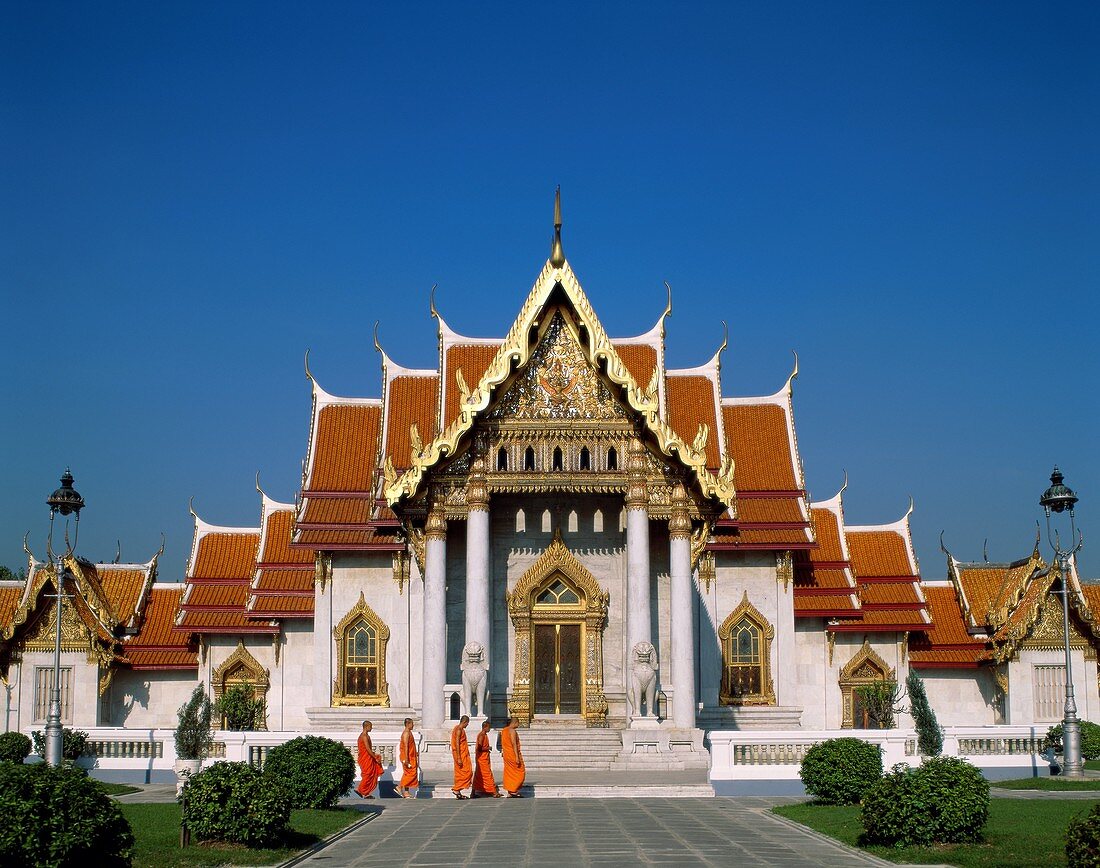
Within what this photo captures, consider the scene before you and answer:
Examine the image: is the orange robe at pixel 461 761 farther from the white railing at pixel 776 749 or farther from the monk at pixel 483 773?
the white railing at pixel 776 749

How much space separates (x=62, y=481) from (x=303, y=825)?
12.2 meters

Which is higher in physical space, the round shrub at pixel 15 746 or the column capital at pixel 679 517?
the column capital at pixel 679 517

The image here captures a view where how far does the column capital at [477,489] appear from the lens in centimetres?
2630

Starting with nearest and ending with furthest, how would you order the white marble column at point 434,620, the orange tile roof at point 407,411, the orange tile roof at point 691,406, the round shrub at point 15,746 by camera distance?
the white marble column at point 434,620, the round shrub at point 15,746, the orange tile roof at point 407,411, the orange tile roof at point 691,406

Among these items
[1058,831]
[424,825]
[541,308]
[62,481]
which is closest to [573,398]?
[541,308]

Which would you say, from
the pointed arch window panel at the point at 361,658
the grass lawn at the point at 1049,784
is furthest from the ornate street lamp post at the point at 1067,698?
the pointed arch window panel at the point at 361,658

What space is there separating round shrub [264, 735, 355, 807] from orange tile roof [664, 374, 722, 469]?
1554cm

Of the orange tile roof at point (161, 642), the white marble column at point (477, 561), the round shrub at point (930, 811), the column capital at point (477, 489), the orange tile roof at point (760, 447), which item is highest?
the orange tile roof at point (760, 447)

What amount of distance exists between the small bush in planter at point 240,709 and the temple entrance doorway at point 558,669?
21.3ft

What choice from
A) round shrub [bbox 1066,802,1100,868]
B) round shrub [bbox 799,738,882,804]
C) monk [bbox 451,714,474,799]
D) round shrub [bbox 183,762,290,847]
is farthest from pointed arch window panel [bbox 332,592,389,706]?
round shrub [bbox 1066,802,1100,868]

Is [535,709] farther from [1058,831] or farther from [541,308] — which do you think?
[1058,831]

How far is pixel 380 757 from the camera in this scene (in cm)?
2241

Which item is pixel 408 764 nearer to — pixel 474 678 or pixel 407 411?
pixel 474 678

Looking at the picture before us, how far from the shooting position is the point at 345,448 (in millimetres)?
33125
